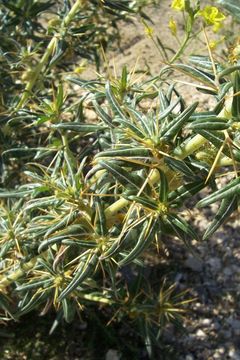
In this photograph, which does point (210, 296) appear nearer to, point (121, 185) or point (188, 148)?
point (121, 185)

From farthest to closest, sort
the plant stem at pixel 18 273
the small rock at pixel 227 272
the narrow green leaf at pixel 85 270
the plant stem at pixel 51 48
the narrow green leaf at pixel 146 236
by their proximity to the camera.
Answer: the small rock at pixel 227 272, the plant stem at pixel 51 48, the plant stem at pixel 18 273, the narrow green leaf at pixel 85 270, the narrow green leaf at pixel 146 236

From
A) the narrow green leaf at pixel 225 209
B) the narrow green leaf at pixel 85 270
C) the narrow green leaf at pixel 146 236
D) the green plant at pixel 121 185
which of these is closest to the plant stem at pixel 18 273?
the green plant at pixel 121 185

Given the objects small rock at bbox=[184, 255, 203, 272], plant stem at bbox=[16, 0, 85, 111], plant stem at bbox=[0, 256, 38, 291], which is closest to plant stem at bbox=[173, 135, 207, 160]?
plant stem at bbox=[0, 256, 38, 291]

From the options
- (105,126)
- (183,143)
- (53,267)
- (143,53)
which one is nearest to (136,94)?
(105,126)

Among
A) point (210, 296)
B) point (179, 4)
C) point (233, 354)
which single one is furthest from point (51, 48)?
Answer: point (233, 354)

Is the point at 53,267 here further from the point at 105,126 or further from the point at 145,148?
the point at 145,148

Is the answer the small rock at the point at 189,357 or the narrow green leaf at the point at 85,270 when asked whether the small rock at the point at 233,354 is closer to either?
the small rock at the point at 189,357

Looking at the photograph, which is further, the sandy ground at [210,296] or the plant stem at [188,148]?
the sandy ground at [210,296]

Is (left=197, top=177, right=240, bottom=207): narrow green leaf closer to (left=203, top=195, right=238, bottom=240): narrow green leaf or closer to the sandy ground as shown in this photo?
(left=203, top=195, right=238, bottom=240): narrow green leaf

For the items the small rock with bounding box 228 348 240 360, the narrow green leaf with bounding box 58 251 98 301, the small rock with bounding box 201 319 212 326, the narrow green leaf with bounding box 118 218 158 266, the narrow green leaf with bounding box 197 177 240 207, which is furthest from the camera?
the small rock with bounding box 201 319 212 326
